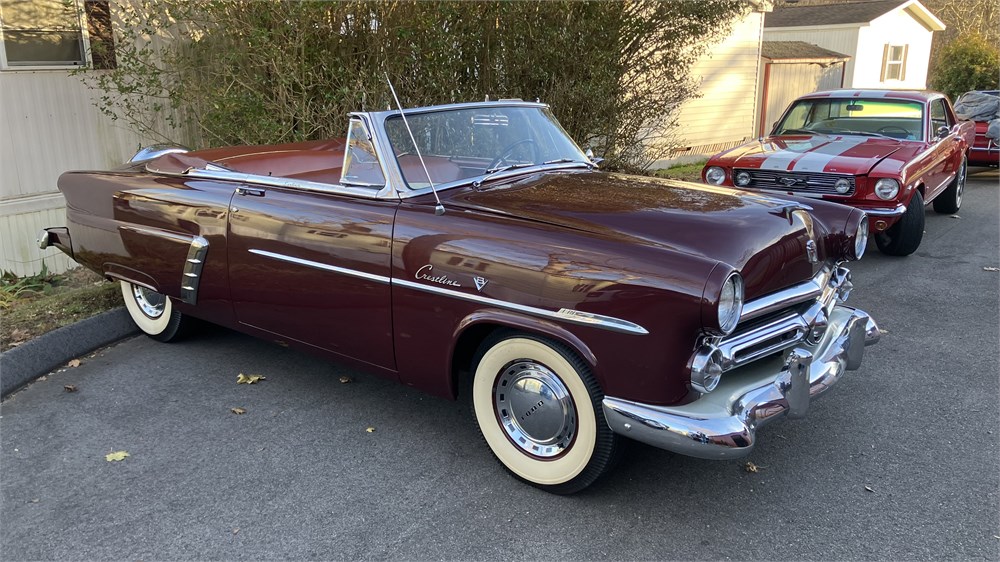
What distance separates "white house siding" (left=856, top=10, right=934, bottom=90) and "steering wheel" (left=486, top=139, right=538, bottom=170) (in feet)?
67.8

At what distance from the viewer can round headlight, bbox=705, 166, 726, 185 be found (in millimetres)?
7098

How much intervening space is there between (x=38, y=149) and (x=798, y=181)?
6.85 meters

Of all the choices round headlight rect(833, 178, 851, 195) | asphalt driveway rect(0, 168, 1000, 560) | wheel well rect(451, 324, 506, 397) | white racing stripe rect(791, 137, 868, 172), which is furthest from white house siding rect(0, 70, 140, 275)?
round headlight rect(833, 178, 851, 195)

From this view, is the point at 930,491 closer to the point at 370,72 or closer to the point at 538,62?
the point at 370,72

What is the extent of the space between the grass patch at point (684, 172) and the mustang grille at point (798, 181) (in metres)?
4.11

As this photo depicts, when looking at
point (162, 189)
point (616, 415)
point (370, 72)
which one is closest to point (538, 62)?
point (370, 72)

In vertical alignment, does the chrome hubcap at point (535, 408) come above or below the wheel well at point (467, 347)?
below

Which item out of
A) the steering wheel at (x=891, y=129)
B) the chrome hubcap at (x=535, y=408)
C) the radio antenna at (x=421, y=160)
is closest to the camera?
the chrome hubcap at (x=535, y=408)

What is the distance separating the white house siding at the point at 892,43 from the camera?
2195 cm

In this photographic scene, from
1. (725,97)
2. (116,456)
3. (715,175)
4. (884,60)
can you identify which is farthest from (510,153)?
(884,60)

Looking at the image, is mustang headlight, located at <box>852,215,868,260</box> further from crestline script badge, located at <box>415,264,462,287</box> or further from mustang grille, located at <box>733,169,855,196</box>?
mustang grille, located at <box>733,169,855,196</box>

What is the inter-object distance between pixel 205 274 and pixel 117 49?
408 cm

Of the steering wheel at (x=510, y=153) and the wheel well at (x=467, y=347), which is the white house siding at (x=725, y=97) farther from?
the wheel well at (x=467, y=347)

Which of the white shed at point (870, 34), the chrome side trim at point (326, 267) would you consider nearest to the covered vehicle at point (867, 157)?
the chrome side trim at point (326, 267)
